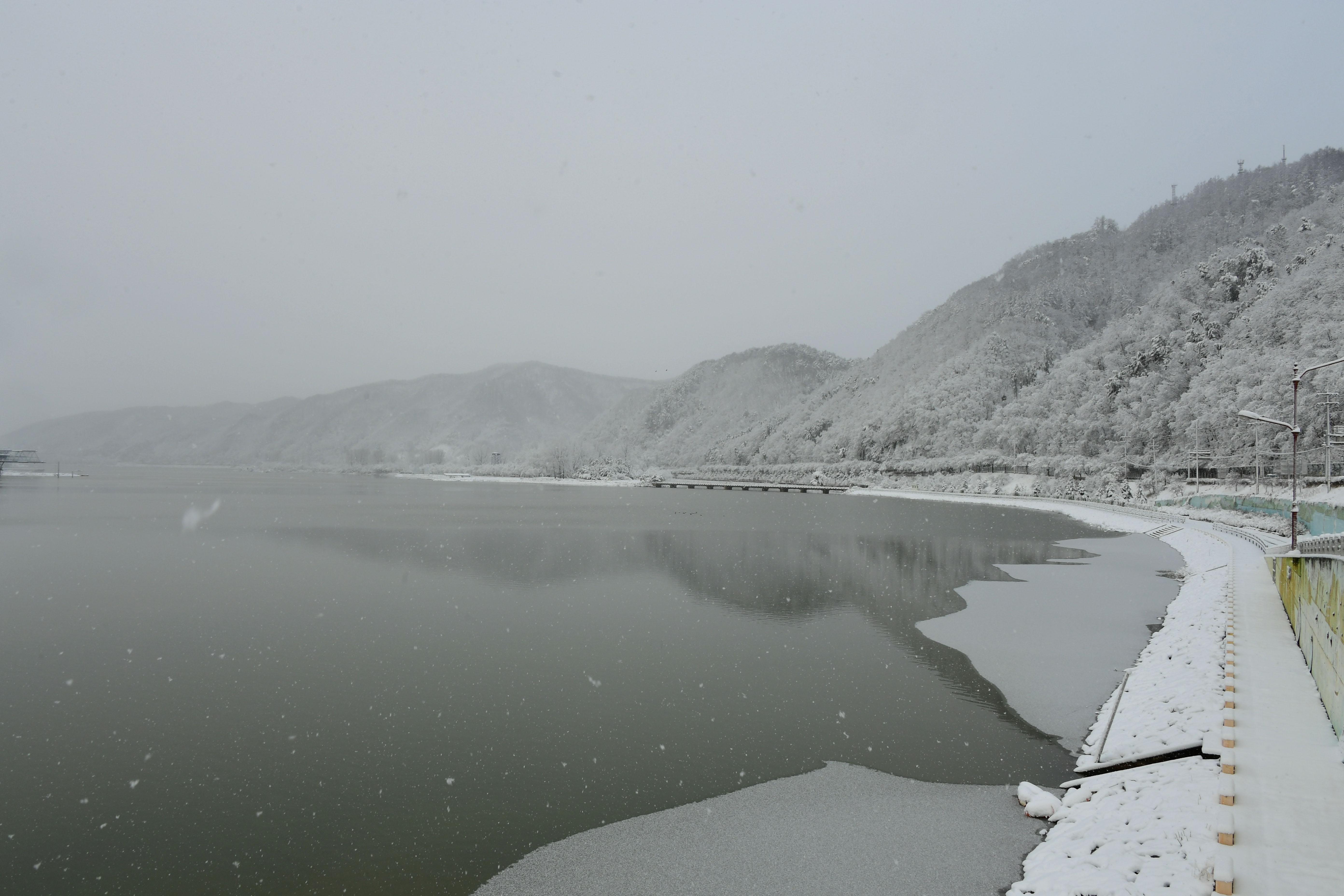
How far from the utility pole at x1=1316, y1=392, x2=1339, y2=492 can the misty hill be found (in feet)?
9.12

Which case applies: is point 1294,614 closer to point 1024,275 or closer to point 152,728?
point 152,728

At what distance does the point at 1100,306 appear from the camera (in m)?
166

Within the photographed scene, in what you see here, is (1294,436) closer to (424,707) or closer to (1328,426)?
(424,707)

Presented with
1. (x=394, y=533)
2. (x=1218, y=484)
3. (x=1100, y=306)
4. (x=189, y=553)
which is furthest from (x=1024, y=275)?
(x=189, y=553)

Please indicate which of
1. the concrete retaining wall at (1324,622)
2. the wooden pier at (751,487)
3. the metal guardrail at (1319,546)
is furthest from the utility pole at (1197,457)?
the concrete retaining wall at (1324,622)

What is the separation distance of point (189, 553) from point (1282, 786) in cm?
4136

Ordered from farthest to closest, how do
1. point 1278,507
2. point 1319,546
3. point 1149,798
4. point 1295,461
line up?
point 1278,507 → point 1295,461 → point 1319,546 → point 1149,798

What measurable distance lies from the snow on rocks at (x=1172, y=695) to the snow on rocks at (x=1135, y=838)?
1003mm

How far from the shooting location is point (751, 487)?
140m

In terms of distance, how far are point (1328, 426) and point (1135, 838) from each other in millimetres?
53759

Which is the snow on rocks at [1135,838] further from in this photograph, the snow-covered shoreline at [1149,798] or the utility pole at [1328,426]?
the utility pole at [1328,426]

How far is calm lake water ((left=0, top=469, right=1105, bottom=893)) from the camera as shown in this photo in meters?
8.41

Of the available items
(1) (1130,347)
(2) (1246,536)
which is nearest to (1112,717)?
(2) (1246,536)

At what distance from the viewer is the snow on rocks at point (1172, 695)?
9.90 m
